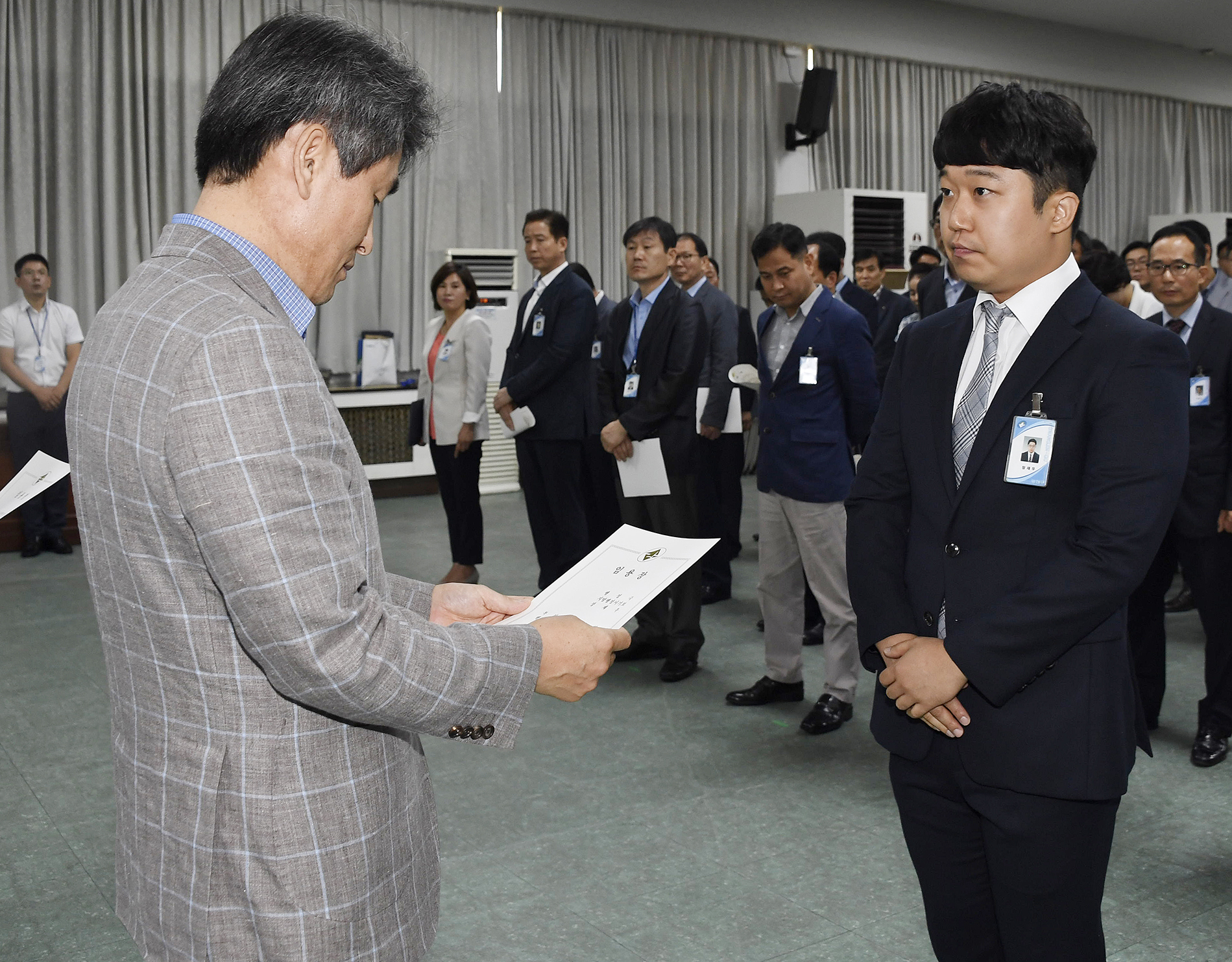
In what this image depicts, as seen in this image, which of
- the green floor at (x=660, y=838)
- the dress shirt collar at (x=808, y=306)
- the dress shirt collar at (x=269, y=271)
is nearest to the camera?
the dress shirt collar at (x=269, y=271)

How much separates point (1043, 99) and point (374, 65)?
0.87 meters

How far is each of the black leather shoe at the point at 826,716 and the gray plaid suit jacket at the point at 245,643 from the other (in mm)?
2472

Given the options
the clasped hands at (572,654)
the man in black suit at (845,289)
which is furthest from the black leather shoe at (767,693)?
the clasped hands at (572,654)

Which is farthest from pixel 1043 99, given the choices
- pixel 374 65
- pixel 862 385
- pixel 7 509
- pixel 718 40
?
pixel 718 40

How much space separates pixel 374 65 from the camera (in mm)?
1043

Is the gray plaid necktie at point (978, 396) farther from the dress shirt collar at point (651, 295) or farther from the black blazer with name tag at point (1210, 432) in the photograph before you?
the dress shirt collar at point (651, 295)

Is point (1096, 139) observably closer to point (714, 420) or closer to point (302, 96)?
point (714, 420)

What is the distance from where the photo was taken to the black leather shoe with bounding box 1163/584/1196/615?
502cm

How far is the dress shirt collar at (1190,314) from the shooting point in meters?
3.39

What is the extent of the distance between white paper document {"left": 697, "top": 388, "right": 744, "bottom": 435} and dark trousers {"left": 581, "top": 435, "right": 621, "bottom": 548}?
1.66 feet

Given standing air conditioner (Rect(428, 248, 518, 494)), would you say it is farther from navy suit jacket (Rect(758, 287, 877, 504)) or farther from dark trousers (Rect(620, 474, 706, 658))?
navy suit jacket (Rect(758, 287, 877, 504))

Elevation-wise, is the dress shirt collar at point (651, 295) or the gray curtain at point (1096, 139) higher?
the gray curtain at point (1096, 139)

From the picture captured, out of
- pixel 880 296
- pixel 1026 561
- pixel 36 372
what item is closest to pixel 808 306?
pixel 1026 561

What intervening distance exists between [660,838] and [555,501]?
232 centimetres
